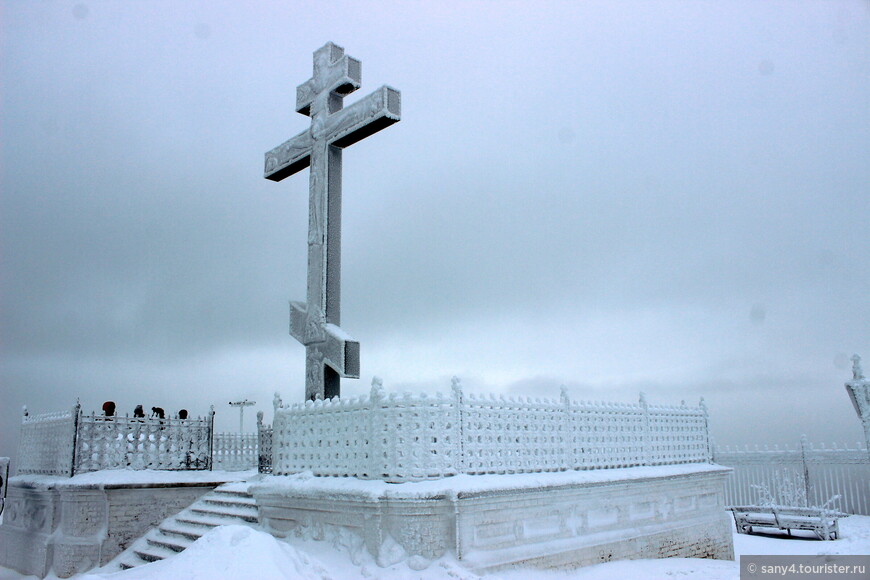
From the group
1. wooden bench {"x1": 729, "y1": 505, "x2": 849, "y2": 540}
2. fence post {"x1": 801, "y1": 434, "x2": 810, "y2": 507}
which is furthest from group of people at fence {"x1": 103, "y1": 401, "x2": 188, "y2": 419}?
fence post {"x1": 801, "y1": 434, "x2": 810, "y2": 507}

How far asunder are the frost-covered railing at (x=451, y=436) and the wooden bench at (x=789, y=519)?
17.0 feet

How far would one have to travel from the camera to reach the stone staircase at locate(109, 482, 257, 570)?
10.3m

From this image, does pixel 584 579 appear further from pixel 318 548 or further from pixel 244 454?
pixel 244 454

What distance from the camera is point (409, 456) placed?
805 cm

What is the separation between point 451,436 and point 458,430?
0.14m

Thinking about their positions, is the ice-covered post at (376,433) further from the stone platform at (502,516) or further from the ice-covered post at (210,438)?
the ice-covered post at (210,438)

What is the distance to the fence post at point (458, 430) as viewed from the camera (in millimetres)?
8352

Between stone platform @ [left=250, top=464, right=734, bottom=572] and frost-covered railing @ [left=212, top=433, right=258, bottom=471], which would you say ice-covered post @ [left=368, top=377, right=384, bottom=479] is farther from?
frost-covered railing @ [left=212, top=433, right=258, bottom=471]

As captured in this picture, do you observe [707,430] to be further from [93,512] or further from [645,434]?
[93,512]

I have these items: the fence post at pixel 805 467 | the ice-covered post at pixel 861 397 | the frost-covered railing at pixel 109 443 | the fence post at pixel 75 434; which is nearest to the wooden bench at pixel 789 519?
the fence post at pixel 805 467

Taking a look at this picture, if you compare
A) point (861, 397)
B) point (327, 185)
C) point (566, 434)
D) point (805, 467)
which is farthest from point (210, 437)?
point (861, 397)

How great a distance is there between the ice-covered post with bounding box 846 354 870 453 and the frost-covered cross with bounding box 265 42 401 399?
42.4ft

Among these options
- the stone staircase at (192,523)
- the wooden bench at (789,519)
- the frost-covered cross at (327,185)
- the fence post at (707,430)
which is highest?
the frost-covered cross at (327,185)

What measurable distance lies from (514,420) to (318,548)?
3.16 m
